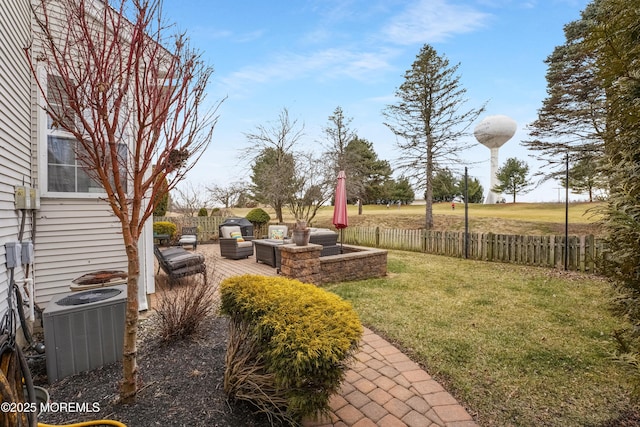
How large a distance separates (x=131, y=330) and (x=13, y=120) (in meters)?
2.88

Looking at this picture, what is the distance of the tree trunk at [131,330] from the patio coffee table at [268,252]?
506 cm

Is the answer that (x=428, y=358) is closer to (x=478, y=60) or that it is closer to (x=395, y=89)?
(x=478, y=60)

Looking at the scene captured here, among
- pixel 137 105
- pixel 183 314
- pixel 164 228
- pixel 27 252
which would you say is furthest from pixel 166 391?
pixel 164 228

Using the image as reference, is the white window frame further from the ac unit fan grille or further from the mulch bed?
the mulch bed

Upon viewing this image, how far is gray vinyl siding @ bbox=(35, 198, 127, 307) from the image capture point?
379 centimetres

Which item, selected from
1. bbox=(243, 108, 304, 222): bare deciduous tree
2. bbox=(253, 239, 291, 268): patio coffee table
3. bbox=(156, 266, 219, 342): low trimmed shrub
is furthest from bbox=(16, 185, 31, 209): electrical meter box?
bbox=(243, 108, 304, 222): bare deciduous tree

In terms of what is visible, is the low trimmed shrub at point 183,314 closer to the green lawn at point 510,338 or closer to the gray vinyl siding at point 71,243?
the gray vinyl siding at point 71,243

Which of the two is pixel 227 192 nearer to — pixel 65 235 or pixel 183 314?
pixel 65 235

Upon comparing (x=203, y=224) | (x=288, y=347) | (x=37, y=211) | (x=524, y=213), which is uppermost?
(x=37, y=211)

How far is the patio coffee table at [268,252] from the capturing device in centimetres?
755

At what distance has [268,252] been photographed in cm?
787

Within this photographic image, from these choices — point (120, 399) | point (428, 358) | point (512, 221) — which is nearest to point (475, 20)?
point (428, 358)

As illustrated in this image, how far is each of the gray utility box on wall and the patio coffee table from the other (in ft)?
14.7

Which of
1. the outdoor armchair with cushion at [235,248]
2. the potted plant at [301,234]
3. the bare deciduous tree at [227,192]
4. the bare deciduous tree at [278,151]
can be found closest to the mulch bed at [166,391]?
the potted plant at [301,234]
